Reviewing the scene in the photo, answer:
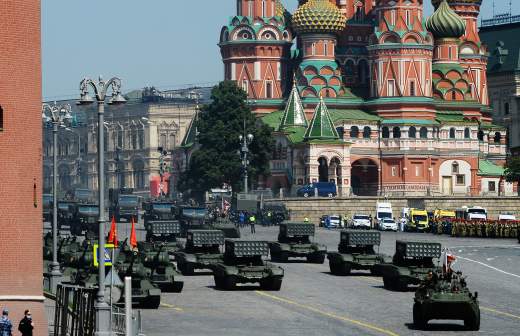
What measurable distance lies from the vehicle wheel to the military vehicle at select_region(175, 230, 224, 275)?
2145 cm

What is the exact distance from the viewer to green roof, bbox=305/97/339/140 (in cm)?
16888

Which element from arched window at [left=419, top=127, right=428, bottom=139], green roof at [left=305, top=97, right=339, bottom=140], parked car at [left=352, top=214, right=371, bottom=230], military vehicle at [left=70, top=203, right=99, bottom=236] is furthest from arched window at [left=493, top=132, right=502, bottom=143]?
military vehicle at [left=70, top=203, right=99, bottom=236]

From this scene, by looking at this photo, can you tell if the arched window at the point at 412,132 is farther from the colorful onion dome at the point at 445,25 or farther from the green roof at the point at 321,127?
the colorful onion dome at the point at 445,25

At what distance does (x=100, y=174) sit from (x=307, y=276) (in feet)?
91.9

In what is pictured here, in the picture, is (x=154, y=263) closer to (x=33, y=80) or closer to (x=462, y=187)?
(x=33, y=80)

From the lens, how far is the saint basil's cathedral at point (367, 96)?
568 ft

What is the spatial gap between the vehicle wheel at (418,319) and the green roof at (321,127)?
114952 millimetres

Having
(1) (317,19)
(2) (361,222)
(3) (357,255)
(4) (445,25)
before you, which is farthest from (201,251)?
(4) (445,25)

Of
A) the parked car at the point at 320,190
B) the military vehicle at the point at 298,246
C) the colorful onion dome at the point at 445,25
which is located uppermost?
the colorful onion dome at the point at 445,25

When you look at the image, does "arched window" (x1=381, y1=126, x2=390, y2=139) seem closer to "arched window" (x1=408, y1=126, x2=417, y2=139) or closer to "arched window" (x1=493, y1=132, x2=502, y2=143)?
"arched window" (x1=408, y1=126, x2=417, y2=139)

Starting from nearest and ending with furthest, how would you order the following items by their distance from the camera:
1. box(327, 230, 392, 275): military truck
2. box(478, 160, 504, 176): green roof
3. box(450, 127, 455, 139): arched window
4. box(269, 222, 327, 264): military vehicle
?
1. box(327, 230, 392, 275): military truck
2. box(269, 222, 327, 264): military vehicle
3. box(450, 127, 455, 139): arched window
4. box(478, 160, 504, 176): green roof

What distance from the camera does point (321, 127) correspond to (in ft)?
554

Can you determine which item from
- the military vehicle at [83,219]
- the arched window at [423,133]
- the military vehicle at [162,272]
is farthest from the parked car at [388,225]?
the military vehicle at [162,272]

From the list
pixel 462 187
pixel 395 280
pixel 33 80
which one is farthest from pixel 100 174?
pixel 462 187
